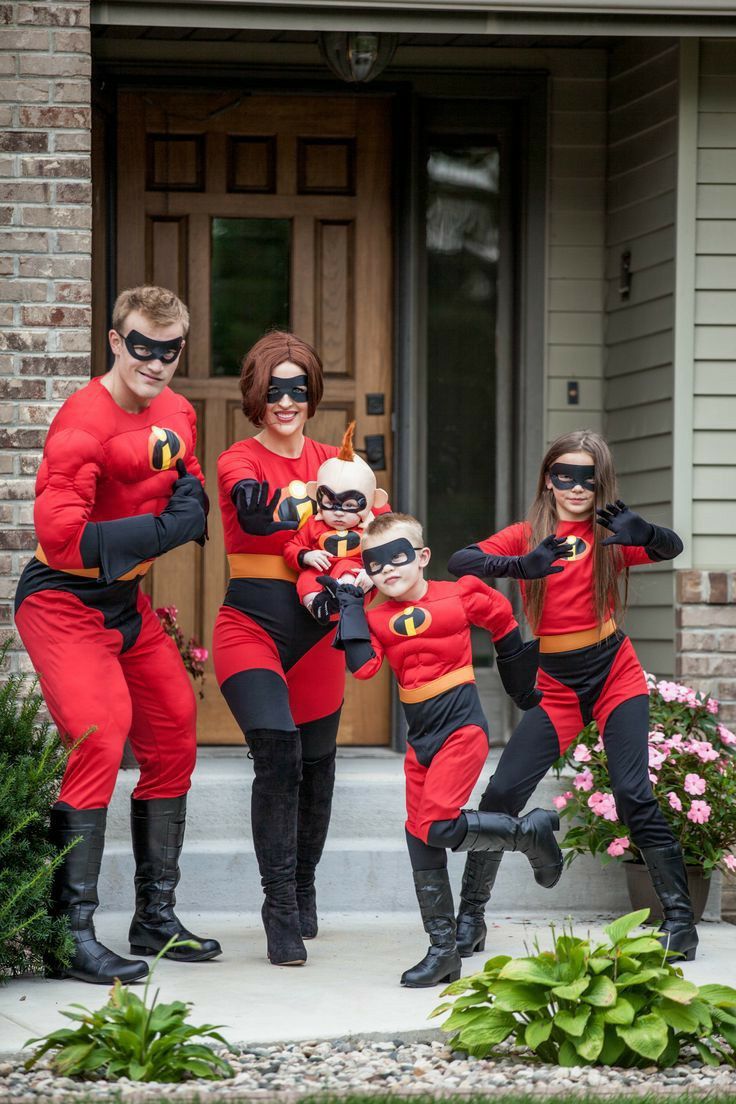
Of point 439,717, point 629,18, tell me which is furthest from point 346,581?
point 629,18

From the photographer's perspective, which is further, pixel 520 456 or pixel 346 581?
pixel 520 456

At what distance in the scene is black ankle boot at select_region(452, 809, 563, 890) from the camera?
4324mm

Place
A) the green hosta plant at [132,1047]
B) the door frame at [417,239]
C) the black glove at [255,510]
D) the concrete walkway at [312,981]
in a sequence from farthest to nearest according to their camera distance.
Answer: the door frame at [417,239]
the black glove at [255,510]
the concrete walkway at [312,981]
the green hosta plant at [132,1047]

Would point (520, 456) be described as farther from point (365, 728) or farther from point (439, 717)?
point (439, 717)

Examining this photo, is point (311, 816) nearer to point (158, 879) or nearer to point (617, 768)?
point (158, 879)

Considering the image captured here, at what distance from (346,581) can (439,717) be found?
48cm

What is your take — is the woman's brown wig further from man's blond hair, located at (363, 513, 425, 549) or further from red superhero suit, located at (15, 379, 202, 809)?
man's blond hair, located at (363, 513, 425, 549)

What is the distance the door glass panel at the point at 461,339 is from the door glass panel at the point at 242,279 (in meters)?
0.68

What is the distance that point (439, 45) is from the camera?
659 centimetres

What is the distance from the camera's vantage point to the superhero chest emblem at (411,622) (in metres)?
4.36

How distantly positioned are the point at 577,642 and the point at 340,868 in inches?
53.3

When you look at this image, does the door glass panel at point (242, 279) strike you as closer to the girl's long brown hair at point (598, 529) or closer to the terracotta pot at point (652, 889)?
the girl's long brown hair at point (598, 529)

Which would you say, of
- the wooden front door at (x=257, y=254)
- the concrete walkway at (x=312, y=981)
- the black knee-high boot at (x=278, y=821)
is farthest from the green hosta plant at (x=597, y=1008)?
the wooden front door at (x=257, y=254)

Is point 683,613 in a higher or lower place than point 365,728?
higher
